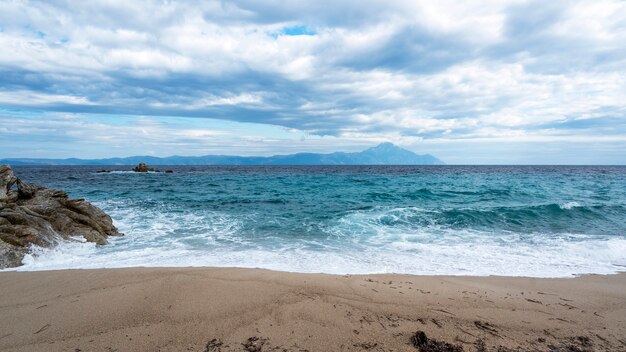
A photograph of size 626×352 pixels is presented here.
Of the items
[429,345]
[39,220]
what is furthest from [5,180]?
[429,345]

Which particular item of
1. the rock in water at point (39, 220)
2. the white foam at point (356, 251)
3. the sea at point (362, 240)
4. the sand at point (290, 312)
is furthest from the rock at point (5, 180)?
the sand at point (290, 312)

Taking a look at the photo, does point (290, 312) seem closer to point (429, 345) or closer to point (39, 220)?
point (429, 345)

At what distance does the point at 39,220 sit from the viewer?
9.32 metres

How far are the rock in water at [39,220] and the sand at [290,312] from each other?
2.25m

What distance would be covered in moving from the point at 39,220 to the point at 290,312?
8913 mm

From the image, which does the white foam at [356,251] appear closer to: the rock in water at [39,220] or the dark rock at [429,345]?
Result: the rock in water at [39,220]

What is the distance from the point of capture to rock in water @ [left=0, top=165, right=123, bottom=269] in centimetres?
813

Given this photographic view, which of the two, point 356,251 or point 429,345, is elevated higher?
point 429,345

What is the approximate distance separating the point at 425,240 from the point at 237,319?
806 cm

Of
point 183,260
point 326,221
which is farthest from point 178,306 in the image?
point 326,221

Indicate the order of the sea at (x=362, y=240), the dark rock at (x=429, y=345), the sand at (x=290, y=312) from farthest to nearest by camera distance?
the sea at (x=362, y=240)
the sand at (x=290, y=312)
the dark rock at (x=429, y=345)

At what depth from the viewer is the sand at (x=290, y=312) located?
401 cm

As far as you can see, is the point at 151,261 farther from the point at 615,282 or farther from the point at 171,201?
the point at 171,201

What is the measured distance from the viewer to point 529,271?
7.57 metres
